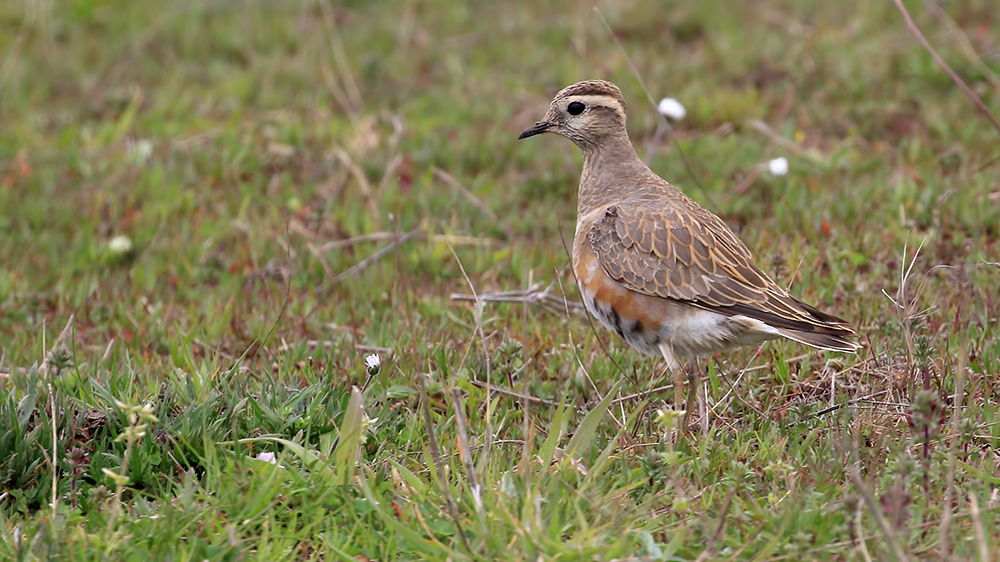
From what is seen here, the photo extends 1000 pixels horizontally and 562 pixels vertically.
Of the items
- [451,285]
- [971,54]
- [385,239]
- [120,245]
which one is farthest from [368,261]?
[971,54]

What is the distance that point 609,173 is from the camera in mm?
6387

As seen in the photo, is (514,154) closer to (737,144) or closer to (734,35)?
(737,144)

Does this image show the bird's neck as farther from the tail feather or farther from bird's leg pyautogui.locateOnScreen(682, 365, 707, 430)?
the tail feather

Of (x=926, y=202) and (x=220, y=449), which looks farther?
(x=926, y=202)

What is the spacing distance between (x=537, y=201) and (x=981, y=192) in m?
3.10

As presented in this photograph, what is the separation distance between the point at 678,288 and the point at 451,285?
7.69ft

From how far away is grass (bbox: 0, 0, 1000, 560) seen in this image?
436 cm

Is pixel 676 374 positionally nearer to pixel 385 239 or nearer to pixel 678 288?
pixel 678 288

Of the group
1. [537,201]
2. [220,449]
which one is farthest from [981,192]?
[220,449]

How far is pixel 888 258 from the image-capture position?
22.5 feet

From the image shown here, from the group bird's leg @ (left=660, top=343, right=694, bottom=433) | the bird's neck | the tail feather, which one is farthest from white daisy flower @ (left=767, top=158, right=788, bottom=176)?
the tail feather

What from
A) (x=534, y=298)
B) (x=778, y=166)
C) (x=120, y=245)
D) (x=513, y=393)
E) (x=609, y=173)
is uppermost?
(x=609, y=173)

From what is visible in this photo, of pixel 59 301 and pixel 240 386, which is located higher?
pixel 240 386

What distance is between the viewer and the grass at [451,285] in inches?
171
